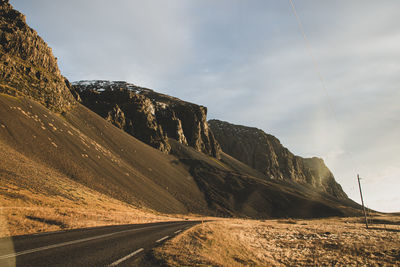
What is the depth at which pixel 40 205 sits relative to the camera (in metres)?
23.5

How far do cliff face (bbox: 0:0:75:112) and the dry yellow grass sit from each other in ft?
124

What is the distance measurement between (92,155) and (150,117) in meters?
68.2

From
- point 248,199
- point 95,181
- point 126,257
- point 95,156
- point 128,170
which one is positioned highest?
point 95,156

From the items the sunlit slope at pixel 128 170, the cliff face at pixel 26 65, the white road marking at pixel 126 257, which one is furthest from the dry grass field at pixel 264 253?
the cliff face at pixel 26 65

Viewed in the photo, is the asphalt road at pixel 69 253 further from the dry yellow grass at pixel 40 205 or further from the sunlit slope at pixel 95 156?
the sunlit slope at pixel 95 156

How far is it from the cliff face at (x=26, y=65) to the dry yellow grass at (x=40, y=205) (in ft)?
124

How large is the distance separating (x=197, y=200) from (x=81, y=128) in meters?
45.8

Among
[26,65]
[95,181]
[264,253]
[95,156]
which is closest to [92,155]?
[95,156]

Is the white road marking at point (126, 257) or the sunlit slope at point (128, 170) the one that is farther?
the sunlit slope at point (128, 170)

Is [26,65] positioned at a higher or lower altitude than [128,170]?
higher

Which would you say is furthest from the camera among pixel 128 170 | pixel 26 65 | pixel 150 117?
pixel 150 117

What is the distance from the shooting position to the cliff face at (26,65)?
→ 70062 millimetres

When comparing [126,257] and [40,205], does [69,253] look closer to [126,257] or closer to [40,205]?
[126,257]

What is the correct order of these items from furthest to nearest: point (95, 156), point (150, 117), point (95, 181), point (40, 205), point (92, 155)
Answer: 1. point (150, 117)
2. point (95, 156)
3. point (92, 155)
4. point (95, 181)
5. point (40, 205)
